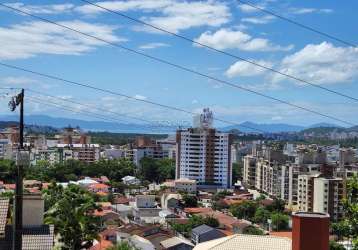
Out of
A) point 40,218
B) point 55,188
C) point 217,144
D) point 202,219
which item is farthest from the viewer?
point 217,144

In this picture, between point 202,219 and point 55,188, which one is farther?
point 202,219

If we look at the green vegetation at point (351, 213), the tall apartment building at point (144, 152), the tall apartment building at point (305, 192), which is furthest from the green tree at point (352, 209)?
the tall apartment building at point (144, 152)

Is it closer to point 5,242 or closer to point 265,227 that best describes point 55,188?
point 5,242

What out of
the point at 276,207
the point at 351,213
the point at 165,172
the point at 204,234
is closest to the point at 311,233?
the point at 351,213

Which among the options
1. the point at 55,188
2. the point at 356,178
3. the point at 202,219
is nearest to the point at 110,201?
the point at 202,219

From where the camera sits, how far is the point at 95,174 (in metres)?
81.6

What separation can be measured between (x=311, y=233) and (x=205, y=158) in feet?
250

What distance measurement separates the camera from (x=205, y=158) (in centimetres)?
8694

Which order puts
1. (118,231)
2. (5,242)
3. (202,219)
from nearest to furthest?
1. (5,242)
2. (118,231)
3. (202,219)

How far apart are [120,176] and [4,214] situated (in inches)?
2821

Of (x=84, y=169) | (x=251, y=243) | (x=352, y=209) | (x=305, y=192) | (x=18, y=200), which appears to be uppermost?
(x=18, y=200)

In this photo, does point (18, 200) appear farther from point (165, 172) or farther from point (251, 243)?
point (165, 172)

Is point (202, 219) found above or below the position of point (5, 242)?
below

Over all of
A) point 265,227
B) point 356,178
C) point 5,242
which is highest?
point 356,178
